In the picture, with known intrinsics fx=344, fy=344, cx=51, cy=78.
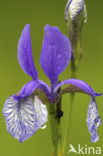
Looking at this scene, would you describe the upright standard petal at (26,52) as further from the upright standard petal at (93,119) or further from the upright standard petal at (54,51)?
the upright standard petal at (93,119)

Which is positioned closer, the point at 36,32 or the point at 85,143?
the point at 85,143

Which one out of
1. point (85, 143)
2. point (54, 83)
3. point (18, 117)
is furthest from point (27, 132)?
point (85, 143)

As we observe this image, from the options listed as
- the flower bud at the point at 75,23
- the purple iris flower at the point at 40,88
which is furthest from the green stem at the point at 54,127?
the flower bud at the point at 75,23

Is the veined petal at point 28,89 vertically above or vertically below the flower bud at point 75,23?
below

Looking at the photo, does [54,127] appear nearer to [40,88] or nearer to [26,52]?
[40,88]

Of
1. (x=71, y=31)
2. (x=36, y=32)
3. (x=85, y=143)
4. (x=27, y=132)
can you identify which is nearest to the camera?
(x=27, y=132)

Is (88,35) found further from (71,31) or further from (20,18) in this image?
(71,31)

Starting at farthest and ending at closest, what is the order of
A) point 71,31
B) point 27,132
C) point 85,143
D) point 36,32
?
point 36,32 < point 85,143 < point 71,31 < point 27,132

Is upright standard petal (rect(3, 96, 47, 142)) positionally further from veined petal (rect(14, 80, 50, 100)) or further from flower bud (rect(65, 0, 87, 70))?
flower bud (rect(65, 0, 87, 70))
